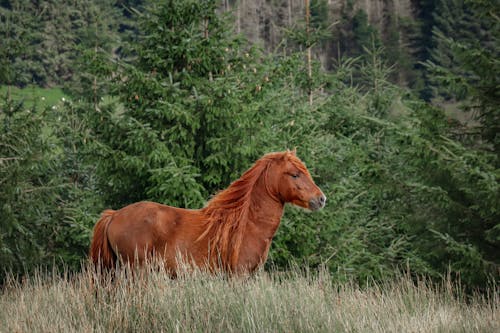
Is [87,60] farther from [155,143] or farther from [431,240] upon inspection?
[431,240]

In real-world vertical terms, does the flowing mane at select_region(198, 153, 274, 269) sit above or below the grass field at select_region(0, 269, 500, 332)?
above

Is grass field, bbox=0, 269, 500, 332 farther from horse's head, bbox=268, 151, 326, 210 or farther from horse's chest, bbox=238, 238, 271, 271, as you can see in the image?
horse's head, bbox=268, 151, 326, 210

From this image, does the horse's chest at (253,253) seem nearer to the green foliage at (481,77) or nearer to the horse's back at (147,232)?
the horse's back at (147,232)

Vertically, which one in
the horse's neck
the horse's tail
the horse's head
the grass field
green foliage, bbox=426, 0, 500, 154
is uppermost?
green foliage, bbox=426, 0, 500, 154

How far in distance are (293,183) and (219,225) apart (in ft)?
2.80

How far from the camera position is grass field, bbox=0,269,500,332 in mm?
4980

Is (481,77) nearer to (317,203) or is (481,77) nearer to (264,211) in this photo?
(317,203)

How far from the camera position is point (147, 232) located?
6.85 metres

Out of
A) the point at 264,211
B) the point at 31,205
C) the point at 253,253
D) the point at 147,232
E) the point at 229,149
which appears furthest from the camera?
the point at 31,205

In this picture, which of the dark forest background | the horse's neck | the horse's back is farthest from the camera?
the dark forest background

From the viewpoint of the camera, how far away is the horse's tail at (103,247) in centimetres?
699

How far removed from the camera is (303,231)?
1073 centimetres

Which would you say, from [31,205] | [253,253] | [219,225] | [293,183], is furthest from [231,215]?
[31,205]

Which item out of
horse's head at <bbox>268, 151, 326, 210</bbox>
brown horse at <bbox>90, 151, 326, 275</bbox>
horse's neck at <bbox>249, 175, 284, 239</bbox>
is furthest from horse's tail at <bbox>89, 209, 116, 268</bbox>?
horse's head at <bbox>268, 151, 326, 210</bbox>
